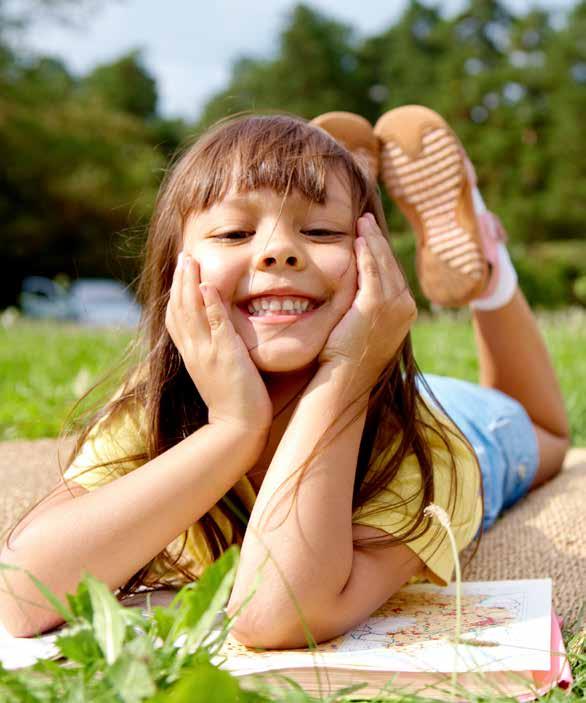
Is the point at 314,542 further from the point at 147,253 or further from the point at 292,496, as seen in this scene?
the point at 147,253

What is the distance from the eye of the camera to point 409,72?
30203 millimetres

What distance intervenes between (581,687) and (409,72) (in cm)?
3076

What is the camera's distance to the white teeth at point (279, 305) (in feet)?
4.95

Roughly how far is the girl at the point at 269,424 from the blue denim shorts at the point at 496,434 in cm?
52

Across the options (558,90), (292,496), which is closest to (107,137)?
(558,90)

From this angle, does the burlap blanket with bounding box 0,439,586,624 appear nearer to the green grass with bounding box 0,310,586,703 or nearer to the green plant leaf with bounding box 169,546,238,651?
the green grass with bounding box 0,310,586,703

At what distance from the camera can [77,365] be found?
4824mm

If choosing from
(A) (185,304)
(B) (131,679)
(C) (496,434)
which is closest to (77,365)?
(C) (496,434)

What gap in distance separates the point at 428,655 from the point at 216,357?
56cm

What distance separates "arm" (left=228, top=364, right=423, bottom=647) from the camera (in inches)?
51.8

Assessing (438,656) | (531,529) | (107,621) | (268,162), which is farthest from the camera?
(531,529)

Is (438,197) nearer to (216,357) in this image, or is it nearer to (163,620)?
(216,357)

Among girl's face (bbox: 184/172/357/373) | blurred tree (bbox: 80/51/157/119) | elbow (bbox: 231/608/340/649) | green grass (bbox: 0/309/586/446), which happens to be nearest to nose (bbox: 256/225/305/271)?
girl's face (bbox: 184/172/357/373)

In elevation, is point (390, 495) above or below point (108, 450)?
below
